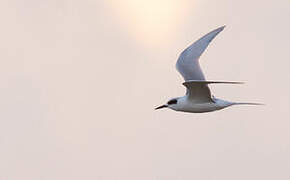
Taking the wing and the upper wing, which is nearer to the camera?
the wing

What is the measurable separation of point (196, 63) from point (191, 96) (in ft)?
7.18

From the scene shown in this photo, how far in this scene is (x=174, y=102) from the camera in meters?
29.8

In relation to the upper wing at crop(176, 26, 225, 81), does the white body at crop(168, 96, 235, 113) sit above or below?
below

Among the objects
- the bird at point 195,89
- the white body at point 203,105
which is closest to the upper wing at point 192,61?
the bird at point 195,89

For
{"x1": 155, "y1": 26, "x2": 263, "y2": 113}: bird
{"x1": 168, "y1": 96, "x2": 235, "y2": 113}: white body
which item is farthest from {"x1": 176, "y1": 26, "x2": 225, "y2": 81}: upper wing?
{"x1": 168, "y1": 96, "x2": 235, "y2": 113}: white body

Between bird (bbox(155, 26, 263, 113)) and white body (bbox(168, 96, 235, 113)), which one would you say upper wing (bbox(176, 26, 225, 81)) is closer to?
bird (bbox(155, 26, 263, 113))

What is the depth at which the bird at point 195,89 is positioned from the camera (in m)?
28.1

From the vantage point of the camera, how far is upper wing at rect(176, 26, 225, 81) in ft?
98.7

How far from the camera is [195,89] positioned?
2792cm

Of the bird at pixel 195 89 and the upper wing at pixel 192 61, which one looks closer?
the bird at pixel 195 89

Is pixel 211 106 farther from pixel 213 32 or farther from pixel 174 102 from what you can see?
pixel 213 32

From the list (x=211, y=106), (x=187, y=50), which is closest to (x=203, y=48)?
(x=187, y=50)

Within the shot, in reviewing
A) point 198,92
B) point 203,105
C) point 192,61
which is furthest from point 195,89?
point 192,61

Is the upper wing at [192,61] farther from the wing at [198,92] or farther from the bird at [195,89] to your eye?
the wing at [198,92]
